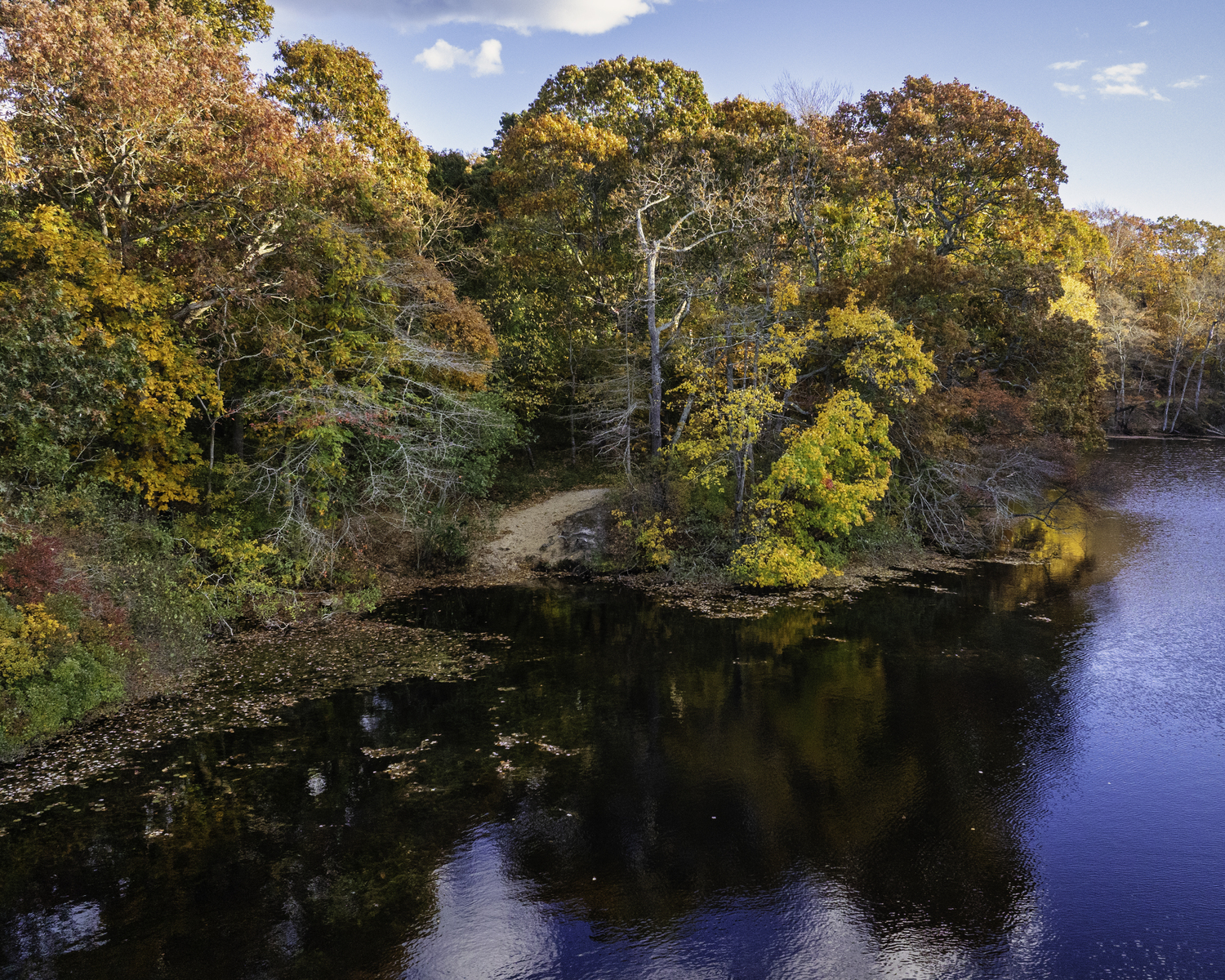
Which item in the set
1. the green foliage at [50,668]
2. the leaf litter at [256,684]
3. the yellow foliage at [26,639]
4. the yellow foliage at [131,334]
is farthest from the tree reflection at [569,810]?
the yellow foliage at [131,334]

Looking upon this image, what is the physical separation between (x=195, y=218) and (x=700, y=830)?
55.8 ft

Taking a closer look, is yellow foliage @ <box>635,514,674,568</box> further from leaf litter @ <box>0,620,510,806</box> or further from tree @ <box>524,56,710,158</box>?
tree @ <box>524,56,710,158</box>

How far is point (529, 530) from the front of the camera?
25234 mm

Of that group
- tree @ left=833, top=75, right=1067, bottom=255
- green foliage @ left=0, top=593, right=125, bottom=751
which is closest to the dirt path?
green foliage @ left=0, top=593, right=125, bottom=751

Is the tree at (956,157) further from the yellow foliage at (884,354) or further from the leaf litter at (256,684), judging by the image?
the leaf litter at (256,684)

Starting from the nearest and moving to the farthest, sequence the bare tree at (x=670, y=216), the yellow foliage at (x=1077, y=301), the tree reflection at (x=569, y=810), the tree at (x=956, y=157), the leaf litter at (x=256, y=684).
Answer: the tree reflection at (x=569, y=810) < the leaf litter at (x=256, y=684) < the bare tree at (x=670, y=216) < the tree at (x=956, y=157) < the yellow foliage at (x=1077, y=301)

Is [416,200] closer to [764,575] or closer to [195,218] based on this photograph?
[195,218]

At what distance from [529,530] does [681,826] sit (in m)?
15.6

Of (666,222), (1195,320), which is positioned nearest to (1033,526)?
(666,222)

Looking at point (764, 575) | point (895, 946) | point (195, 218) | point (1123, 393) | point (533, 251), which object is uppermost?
point (533, 251)

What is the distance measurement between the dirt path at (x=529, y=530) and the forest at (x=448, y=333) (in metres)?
0.96

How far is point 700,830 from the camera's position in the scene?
10.3m

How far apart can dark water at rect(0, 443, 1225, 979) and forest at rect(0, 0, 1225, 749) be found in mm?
3943

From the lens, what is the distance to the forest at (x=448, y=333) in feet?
47.1
